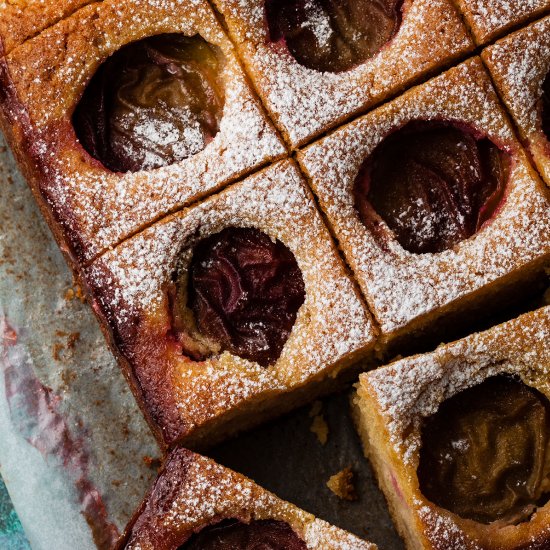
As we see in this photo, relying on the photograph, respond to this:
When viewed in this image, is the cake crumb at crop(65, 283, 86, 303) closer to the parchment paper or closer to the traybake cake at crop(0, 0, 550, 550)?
the parchment paper

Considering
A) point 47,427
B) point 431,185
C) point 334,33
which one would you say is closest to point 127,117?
point 334,33

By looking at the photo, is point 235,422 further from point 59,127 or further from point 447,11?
Result: point 447,11

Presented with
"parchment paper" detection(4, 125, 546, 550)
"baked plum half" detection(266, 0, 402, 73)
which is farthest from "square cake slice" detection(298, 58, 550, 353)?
"parchment paper" detection(4, 125, 546, 550)

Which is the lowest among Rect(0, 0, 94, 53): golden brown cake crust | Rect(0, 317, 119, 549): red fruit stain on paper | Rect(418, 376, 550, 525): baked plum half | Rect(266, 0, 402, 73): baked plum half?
Rect(418, 376, 550, 525): baked plum half

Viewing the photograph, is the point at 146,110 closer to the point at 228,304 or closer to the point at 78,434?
the point at 228,304

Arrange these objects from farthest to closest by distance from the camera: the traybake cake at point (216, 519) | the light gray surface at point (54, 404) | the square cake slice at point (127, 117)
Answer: the light gray surface at point (54, 404) < the square cake slice at point (127, 117) < the traybake cake at point (216, 519)

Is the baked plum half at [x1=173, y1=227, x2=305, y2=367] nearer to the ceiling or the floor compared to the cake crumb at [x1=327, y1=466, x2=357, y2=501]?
nearer to the ceiling

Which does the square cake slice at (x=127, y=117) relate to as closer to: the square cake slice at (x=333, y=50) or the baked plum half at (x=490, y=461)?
the square cake slice at (x=333, y=50)

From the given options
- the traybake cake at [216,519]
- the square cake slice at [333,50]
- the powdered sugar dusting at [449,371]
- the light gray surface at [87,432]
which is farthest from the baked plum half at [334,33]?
the traybake cake at [216,519]
